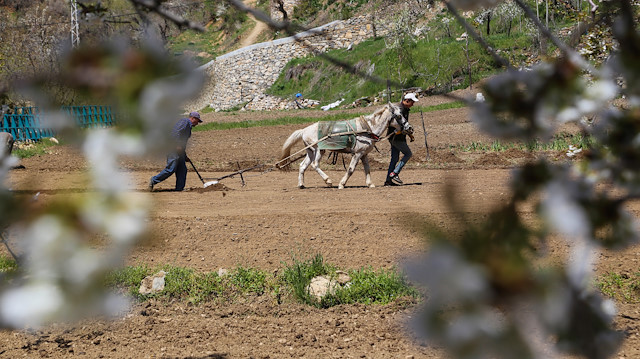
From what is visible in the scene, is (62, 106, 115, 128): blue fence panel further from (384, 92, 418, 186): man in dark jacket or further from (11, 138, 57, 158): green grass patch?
(11, 138, 57, 158): green grass patch

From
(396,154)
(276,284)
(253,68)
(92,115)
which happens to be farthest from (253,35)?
(92,115)

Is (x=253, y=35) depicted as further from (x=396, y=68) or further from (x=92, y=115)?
(x=92, y=115)

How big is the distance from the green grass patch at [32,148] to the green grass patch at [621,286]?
1555 cm

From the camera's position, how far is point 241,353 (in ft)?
14.2

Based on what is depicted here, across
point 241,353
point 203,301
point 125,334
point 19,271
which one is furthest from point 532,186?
point 203,301

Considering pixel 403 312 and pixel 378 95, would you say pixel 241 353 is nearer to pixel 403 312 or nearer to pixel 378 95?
pixel 403 312

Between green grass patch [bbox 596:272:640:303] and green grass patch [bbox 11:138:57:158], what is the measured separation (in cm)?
1555

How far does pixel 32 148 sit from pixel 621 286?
57.3 ft

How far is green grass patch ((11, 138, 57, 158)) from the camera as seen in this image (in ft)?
58.0

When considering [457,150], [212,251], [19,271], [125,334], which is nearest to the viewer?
[19,271]

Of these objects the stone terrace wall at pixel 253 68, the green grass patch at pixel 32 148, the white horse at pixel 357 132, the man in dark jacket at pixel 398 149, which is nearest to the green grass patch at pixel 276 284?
the white horse at pixel 357 132

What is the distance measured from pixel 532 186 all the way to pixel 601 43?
29.8ft

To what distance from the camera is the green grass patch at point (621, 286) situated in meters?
5.12

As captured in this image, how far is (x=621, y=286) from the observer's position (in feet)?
17.5
